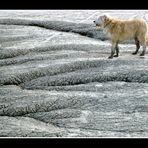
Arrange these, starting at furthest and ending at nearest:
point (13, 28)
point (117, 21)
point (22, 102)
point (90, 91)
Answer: point (13, 28), point (117, 21), point (90, 91), point (22, 102)

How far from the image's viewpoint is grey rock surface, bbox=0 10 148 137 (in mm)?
10516

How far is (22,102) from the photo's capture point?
464 inches

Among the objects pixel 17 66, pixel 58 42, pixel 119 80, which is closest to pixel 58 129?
pixel 119 80

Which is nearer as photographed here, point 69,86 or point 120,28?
point 69,86

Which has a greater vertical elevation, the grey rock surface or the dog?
the dog

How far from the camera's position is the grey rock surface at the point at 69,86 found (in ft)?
34.5

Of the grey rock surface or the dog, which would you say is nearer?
the grey rock surface

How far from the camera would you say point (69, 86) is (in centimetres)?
1287

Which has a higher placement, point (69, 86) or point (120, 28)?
point (120, 28)

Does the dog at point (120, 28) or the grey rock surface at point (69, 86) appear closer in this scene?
the grey rock surface at point (69, 86)

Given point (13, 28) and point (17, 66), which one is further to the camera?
point (13, 28)

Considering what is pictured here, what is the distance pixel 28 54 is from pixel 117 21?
2881mm

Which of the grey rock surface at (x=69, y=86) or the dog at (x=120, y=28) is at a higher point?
the dog at (x=120, y=28)

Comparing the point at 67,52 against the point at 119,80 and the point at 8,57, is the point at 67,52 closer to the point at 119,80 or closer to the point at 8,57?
the point at 8,57
